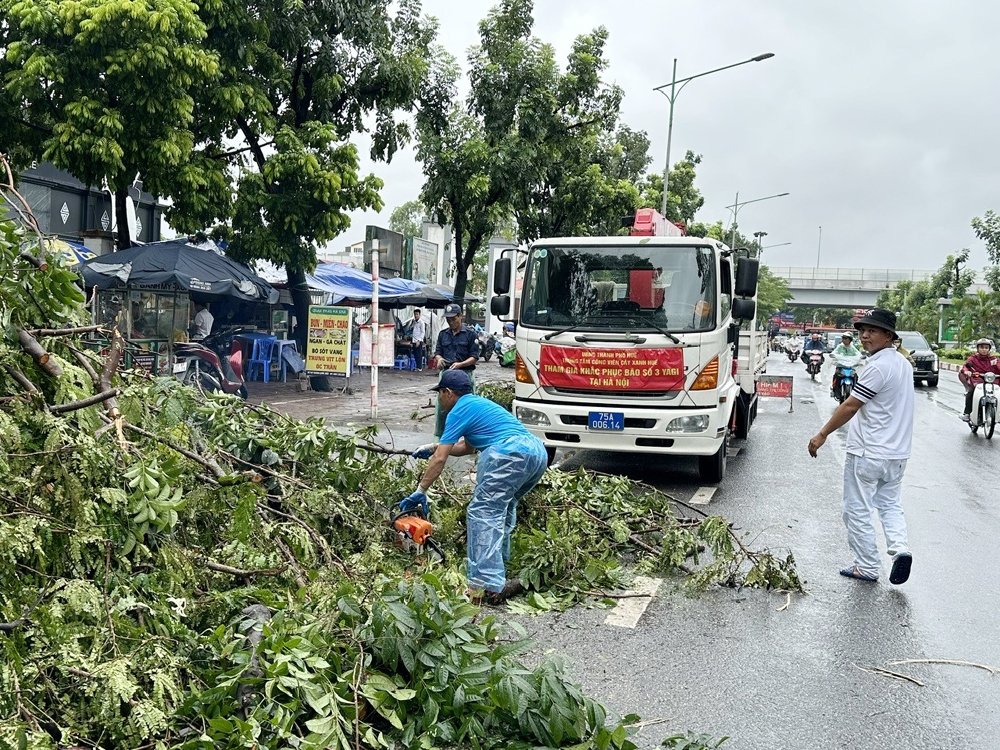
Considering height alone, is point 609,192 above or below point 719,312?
above

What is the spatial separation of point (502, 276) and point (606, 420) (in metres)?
1.95

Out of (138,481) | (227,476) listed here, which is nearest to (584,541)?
(227,476)

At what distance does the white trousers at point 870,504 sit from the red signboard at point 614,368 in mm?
2628

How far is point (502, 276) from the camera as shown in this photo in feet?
29.6

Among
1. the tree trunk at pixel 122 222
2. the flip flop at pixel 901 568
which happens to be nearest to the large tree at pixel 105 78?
the tree trunk at pixel 122 222

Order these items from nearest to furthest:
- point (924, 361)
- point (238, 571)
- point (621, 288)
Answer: point (238, 571)
point (621, 288)
point (924, 361)

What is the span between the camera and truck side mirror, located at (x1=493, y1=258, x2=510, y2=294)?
29.2 feet

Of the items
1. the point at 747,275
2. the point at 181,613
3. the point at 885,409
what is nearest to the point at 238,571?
the point at 181,613

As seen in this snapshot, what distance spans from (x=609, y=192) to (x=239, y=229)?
10579mm

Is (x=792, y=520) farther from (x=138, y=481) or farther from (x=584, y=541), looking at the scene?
(x=138, y=481)

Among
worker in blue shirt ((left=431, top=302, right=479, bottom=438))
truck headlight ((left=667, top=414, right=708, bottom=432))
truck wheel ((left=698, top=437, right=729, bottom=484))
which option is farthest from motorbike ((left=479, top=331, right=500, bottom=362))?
truck headlight ((left=667, top=414, right=708, bottom=432))

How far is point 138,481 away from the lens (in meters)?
3.48

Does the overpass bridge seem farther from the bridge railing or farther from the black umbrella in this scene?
the black umbrella

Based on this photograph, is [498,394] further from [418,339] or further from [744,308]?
[418,339]
